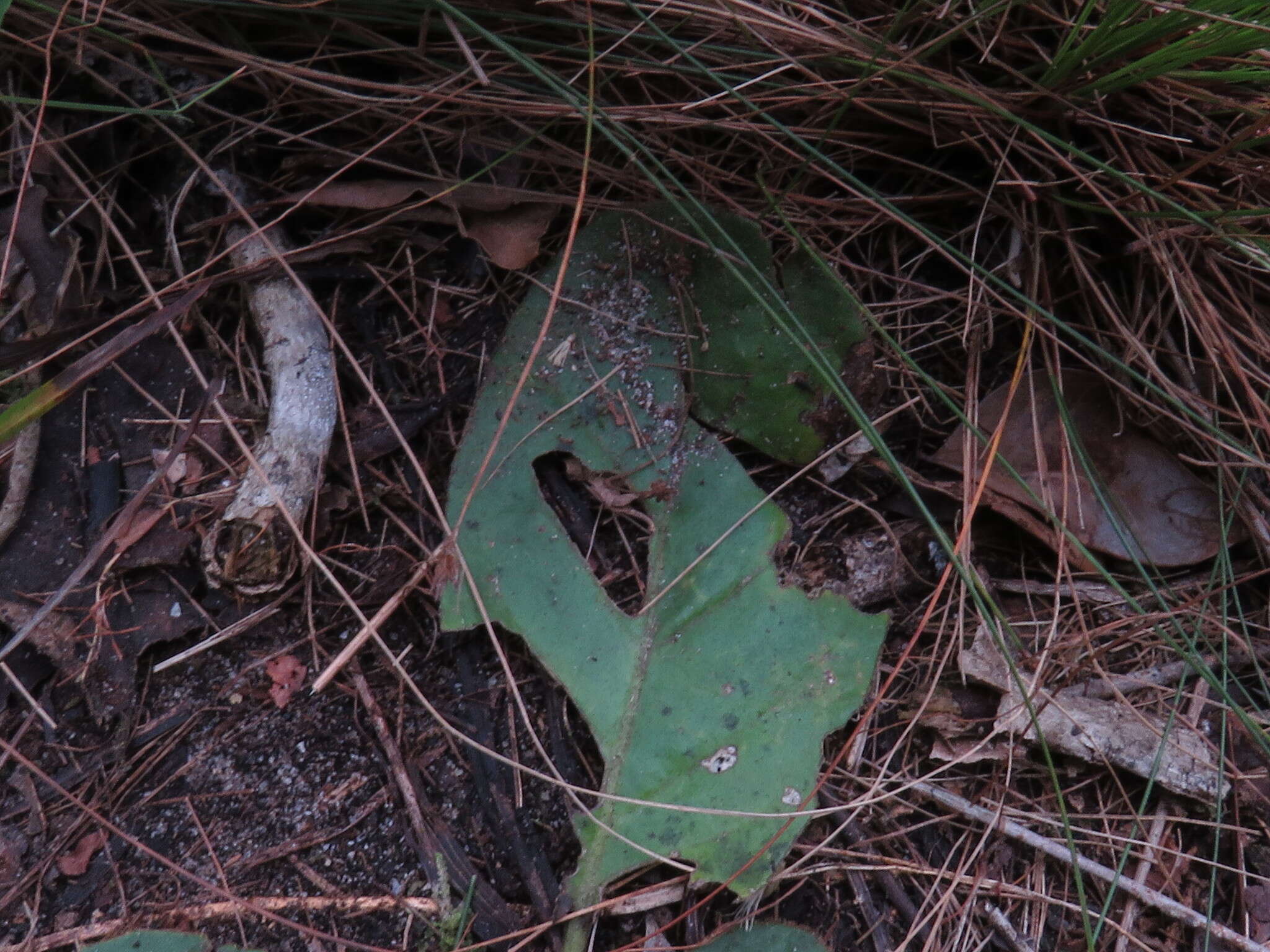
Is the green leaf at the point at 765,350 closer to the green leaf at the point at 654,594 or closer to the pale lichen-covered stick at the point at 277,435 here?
the green leaf at the point at 654,594

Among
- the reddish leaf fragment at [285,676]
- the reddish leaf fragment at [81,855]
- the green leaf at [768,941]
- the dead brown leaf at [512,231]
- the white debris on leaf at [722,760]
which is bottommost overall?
the green leaf at [768,941]

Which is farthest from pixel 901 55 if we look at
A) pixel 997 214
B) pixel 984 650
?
pixel 984 650

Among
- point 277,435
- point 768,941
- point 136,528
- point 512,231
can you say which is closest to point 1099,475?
point 768,941

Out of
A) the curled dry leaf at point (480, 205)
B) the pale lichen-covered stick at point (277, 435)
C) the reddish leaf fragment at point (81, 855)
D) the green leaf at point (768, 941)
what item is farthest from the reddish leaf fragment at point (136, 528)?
the green leaf at point (768, 941)

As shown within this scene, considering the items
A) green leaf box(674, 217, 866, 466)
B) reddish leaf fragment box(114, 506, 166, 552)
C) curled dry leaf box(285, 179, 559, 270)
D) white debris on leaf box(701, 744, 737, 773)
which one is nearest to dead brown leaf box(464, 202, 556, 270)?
curled dry leaf box(285, 179, 559, 270)

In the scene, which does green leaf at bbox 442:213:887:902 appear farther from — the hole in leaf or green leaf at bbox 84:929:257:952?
green leaf at bbox 84:929:257:952

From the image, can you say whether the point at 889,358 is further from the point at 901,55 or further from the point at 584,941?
the point at 584,941

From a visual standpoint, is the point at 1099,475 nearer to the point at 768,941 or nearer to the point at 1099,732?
the point at 1099,732
